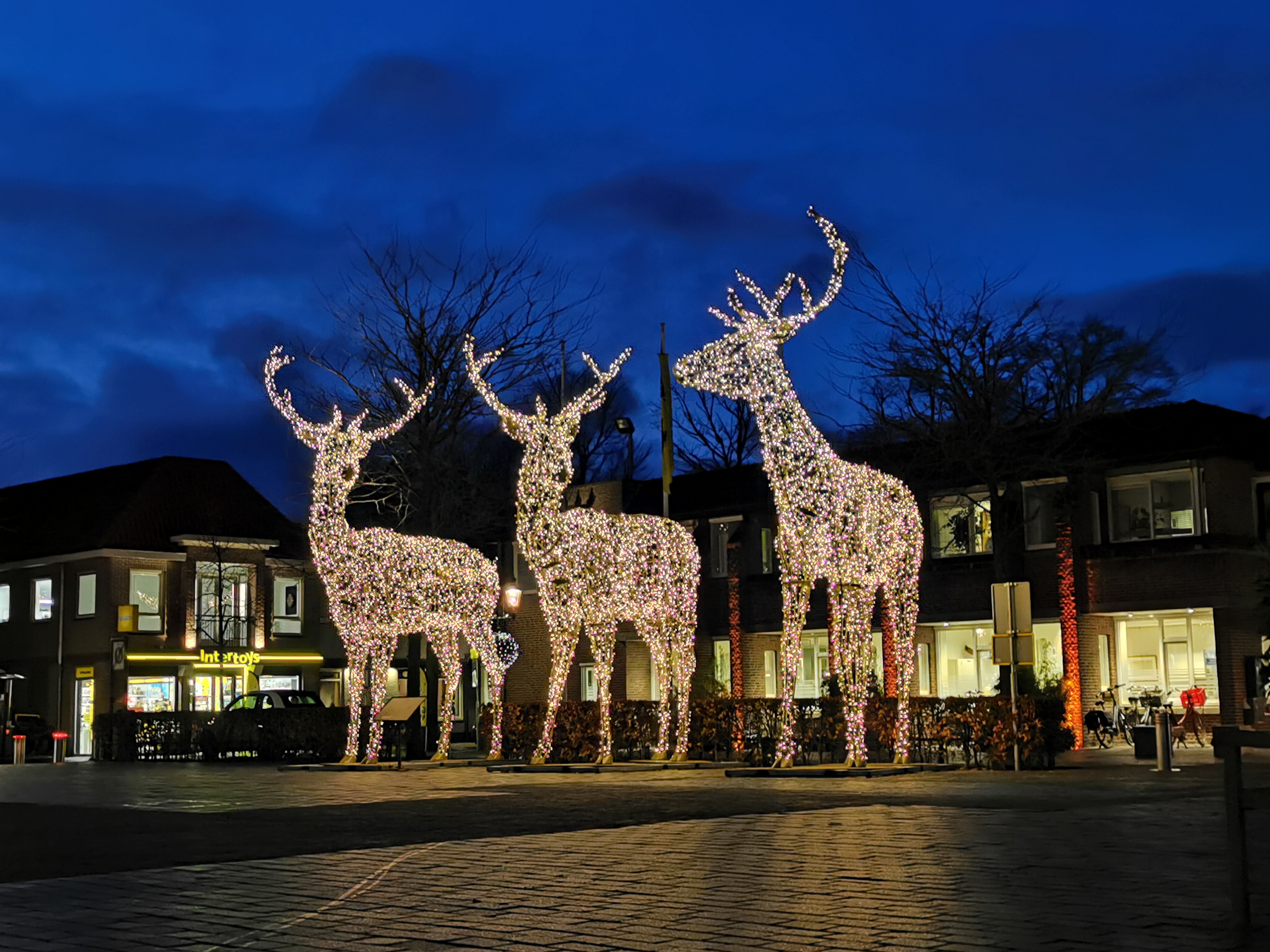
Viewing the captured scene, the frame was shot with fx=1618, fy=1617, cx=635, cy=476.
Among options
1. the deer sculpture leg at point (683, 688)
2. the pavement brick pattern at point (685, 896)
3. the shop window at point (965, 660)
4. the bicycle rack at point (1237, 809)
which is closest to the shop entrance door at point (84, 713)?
the shop window at point (965, 660)

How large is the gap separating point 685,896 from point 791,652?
47.3 feet

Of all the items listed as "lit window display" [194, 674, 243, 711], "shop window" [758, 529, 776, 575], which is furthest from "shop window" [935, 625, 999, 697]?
"lit window display" [194, 674, 243, 711]

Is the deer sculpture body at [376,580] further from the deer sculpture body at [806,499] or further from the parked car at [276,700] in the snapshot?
the parked car at [276,700]

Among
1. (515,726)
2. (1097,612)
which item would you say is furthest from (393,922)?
(1097,612)

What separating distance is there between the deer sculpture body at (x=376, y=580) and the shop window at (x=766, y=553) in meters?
14.4

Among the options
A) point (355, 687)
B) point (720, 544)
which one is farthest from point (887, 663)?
point (355, 687)

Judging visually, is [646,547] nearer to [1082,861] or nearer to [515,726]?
[515,726]

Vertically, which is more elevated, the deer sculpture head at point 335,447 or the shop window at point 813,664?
the deer sculpture head at point 335,447

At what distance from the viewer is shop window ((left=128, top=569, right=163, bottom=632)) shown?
48.8 meters

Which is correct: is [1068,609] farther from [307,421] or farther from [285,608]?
[285,608]

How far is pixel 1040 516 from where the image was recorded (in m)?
36.4

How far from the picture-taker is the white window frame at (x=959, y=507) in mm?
36812

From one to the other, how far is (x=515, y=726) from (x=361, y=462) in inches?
432

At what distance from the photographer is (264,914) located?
27.8 ft
